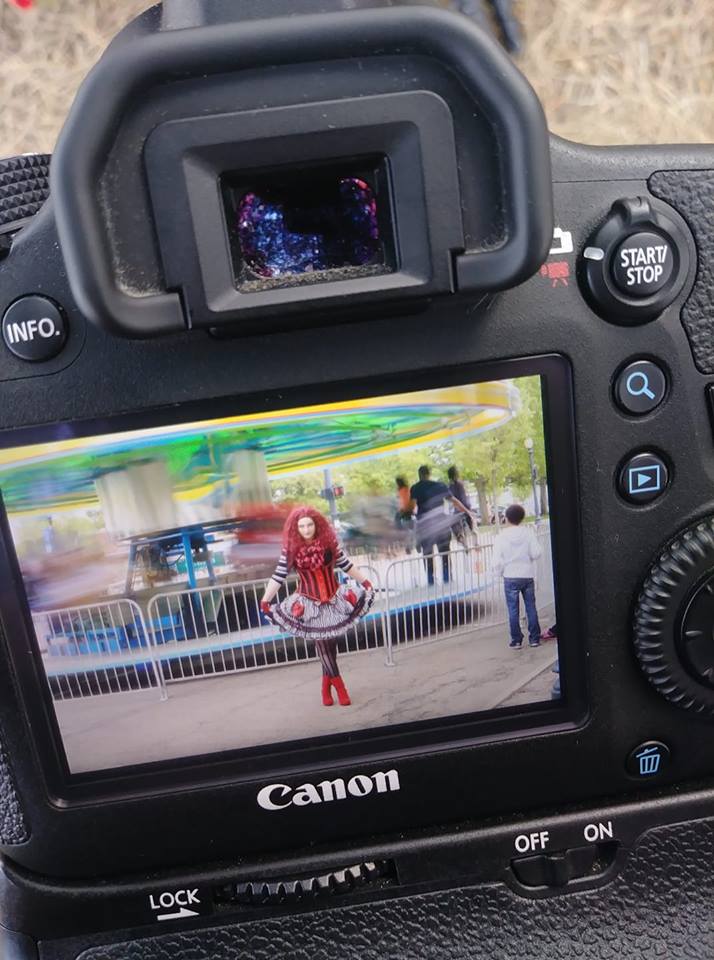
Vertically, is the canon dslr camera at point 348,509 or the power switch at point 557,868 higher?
the canon dslr camera at point 348,509

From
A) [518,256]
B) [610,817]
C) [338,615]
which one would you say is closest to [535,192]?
[518,256]

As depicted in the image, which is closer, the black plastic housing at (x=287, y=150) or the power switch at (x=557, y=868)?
the black plastic housing at (x=287, y=150)

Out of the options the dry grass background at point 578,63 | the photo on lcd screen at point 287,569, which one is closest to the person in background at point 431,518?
the photo on lcd screen at point 287,569

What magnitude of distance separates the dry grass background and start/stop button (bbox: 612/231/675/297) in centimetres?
17

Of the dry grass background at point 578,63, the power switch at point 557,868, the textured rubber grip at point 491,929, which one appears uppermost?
the dry grass background at point 578,63

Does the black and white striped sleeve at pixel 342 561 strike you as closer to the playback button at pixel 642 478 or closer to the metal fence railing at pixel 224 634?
the metal fence railing at pixel 224 634

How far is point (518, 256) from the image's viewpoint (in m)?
0.30

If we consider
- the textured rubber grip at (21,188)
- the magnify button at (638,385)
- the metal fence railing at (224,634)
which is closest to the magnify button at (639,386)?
the magnify button at (638,385)

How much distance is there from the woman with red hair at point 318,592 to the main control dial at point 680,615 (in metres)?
0.12

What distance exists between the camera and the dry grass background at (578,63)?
0.43 m

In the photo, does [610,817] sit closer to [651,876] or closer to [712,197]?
[651,876]

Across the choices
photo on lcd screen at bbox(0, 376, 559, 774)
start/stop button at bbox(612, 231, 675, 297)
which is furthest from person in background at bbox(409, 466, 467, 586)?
start/stop button at bbox(612, 231, 675, 297)

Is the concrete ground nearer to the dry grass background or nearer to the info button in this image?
the info button

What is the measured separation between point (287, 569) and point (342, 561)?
23 millimetres
